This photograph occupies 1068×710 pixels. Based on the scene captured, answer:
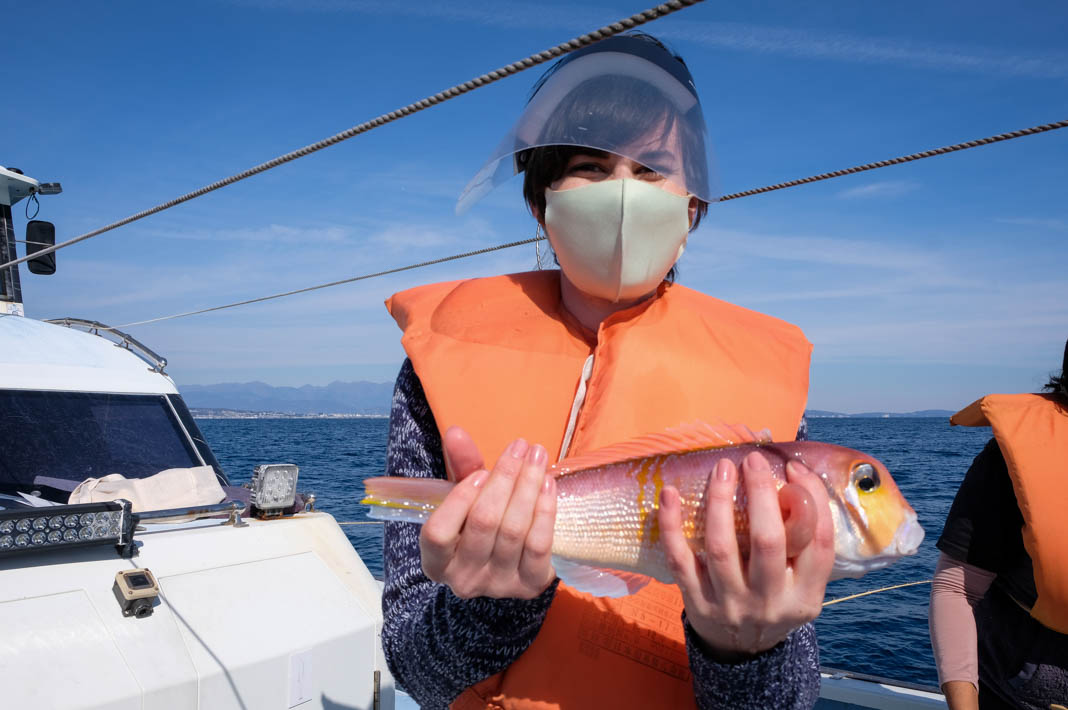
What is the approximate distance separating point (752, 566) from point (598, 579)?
479mm

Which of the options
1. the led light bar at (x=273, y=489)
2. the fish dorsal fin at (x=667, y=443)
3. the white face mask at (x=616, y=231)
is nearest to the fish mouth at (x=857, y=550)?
the fish dorsal fin at (x=667, y=443)

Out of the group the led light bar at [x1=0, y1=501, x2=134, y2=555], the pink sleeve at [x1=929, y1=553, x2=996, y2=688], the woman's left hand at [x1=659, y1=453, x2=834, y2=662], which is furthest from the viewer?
the led light bar at [x1=0, y1=501, x2=134, y2=555]

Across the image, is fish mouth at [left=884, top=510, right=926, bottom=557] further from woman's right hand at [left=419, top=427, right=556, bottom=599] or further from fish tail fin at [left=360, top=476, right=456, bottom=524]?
fish tail fin at [left=360, top=476, right=456, bottom=524]

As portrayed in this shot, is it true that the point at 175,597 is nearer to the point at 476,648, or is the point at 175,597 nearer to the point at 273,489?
the point at 273,489

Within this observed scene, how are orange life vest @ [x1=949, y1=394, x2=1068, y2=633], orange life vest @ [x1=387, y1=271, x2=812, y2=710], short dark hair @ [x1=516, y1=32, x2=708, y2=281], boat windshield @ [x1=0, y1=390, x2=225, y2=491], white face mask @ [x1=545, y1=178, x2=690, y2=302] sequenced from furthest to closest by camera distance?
boat windshield @ [x1=0, y1=390, x2=225, y2=491] < orange life vest @ [x1=949, y1=394, x2=1068, y2=633] < short dark hair @ [x1=516, y1=32, x2=708, y2=281] < white face mask @ [x1=545, y1=178, x2=690, y2=302] < orange life vest @ [x1=387, y1=271, x2=812, y2=710]

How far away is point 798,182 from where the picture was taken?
12.0 feet

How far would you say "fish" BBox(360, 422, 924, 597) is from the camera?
5.54 ft

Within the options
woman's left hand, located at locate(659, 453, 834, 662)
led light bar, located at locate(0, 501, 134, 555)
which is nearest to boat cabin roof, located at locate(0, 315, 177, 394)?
led light bar, located at locate(0, 501, 134, 555)

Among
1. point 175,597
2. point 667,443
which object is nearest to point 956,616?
point 667,443

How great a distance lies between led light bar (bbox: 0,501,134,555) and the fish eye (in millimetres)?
3556

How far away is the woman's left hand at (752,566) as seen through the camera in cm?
143

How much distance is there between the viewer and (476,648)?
5.59 ft

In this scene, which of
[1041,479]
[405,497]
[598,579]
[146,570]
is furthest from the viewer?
[146,570]

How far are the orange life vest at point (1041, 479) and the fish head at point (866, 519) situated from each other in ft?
6.19
